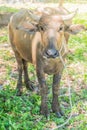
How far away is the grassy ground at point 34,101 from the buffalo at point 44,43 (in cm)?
21

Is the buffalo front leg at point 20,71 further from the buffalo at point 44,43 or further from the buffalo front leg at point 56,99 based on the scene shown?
the buffalo front leg at point 56,99

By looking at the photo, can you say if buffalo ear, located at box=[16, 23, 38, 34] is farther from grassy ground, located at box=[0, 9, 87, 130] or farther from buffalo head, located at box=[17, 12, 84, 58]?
grassy ground, located at box=[0, 9, 87, 130]

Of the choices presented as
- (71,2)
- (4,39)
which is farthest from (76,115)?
(71,2)

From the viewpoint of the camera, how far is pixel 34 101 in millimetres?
6602

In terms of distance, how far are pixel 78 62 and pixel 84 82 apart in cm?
115

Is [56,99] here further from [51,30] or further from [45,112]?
[51,30]

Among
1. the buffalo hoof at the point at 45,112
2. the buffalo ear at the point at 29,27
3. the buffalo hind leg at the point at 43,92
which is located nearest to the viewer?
the buffalo ear at the point at 29,27

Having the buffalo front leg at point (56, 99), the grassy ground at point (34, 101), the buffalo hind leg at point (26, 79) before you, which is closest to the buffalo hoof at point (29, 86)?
the buffalo hind leg at point (26, 79)

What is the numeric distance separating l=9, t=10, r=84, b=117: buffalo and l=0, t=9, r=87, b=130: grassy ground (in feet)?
0.69

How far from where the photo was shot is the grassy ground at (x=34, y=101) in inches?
231

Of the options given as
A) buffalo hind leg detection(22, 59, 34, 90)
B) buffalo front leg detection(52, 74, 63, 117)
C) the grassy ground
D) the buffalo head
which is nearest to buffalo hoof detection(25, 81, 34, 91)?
buffalo hind leg detection(22, 59, 34, 90)

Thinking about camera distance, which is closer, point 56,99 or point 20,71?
point 56,99

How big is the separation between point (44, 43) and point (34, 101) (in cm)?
159

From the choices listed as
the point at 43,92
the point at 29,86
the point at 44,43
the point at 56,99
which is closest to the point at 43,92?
the point at 43,92
